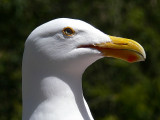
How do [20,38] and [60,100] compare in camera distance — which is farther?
[20,38]

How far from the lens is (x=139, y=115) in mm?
6125

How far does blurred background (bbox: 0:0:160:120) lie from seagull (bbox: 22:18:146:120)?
3.15 meters

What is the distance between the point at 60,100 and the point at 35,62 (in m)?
0.24

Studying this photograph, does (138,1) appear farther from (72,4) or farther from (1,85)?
(1,85)

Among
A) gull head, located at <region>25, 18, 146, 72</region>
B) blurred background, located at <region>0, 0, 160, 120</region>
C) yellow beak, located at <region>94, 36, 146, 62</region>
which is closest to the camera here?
gull head, located at <region>25, 18, 146, 72</region>

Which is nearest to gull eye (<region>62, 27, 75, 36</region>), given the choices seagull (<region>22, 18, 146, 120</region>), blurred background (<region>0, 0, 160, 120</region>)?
seagull (<region>22, 18, 146, 120</region>)

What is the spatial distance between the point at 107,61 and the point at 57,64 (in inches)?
174

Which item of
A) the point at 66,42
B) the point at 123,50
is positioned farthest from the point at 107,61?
the point at 66,42

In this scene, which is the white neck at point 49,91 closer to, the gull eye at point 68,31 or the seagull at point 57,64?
the seagull at point 57,64

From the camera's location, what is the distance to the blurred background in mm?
6219

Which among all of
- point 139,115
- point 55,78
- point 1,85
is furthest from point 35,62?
point 1,85

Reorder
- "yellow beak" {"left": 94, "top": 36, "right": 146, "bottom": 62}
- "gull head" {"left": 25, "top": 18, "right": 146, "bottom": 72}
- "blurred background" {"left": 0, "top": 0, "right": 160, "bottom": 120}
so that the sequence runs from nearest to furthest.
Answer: "gull head" {"left": 25, "top": 18, "right": 146, "bottom": 72} < "yellow beak" {"left": 94, "top": 36, "right": 146, "bottom": 62} < "blurred background" {"left": 0, "top": 0, "right": 160, "bottom": 120}

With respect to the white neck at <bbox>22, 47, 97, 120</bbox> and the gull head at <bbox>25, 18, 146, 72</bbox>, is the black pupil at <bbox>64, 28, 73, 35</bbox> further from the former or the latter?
the white neck at <bbox>22, 47, 97, 120</bbox>

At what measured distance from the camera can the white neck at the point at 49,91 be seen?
2.62 metres
